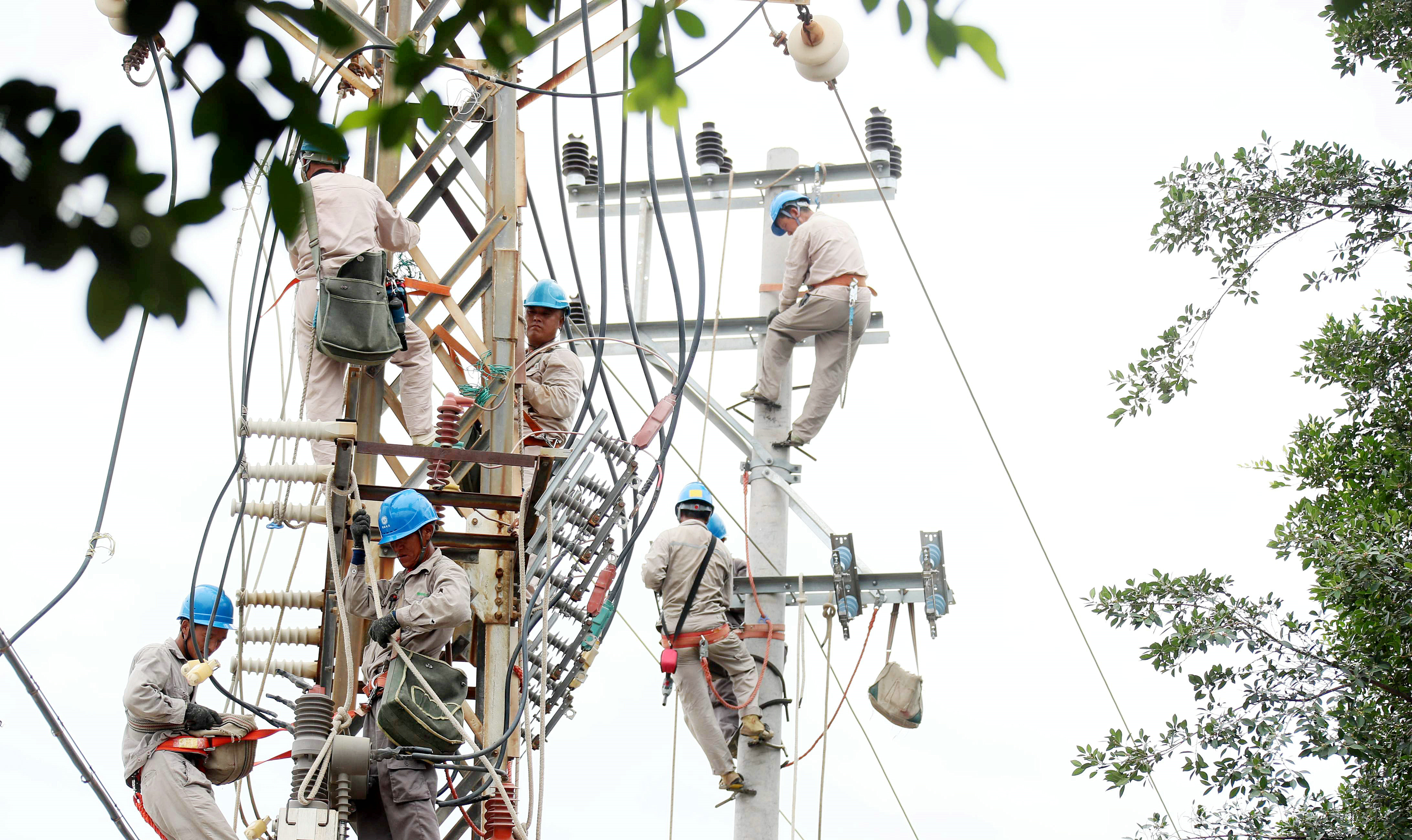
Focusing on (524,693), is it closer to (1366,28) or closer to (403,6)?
(403,6)

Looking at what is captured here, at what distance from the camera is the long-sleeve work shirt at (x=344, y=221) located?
7375 mm

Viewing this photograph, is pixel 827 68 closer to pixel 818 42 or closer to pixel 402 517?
pixel 818 42

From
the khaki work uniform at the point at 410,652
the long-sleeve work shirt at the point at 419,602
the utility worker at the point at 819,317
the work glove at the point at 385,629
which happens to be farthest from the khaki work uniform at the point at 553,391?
the utility worker at the point at 819,317

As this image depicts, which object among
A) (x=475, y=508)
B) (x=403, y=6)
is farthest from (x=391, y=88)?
(x=403, y=6)

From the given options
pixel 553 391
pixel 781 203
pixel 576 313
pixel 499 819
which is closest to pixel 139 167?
pixel 499 819

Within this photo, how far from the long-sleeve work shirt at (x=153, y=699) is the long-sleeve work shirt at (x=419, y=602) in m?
1.15

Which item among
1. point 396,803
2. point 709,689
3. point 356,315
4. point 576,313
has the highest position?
point 576,313

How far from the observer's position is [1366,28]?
27.0 feet

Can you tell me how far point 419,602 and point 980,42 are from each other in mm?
4074

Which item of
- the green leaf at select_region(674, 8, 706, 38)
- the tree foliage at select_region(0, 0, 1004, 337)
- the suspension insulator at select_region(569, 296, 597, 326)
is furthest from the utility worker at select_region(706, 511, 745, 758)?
the tree foliage at select_region(0, 0, 1004, 337)

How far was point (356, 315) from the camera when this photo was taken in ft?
23.7

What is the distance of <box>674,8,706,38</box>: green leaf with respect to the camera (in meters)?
3.50

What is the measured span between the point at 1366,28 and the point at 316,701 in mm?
5995

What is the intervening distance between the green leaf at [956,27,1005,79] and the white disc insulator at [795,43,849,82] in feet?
23.7
